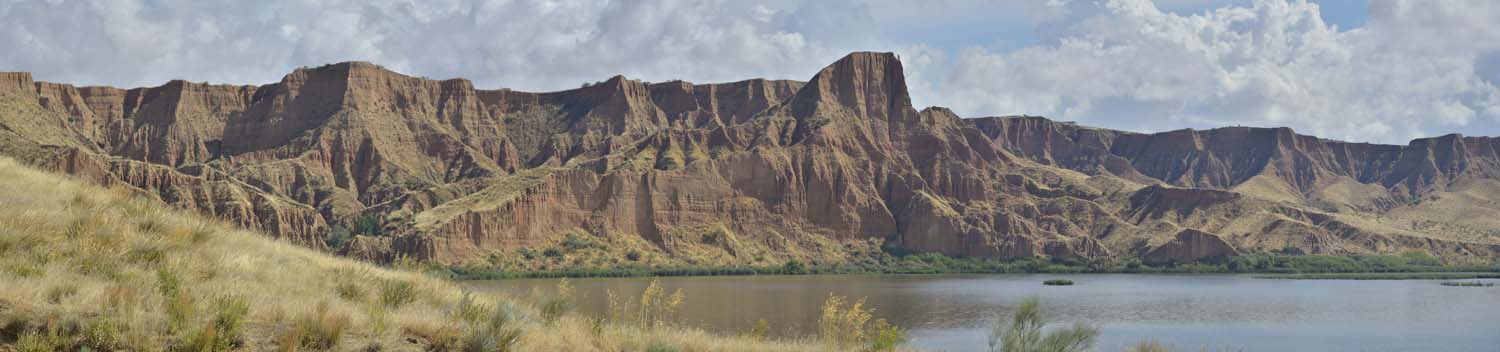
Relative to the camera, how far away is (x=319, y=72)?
6599 inches

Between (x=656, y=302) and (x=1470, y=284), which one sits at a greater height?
(x=656, y=302)

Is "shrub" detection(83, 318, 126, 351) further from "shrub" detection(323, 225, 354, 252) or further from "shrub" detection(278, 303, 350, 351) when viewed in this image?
"shrub" detection(323, 225, 354, 252)

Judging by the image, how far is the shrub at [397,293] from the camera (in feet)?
46.2

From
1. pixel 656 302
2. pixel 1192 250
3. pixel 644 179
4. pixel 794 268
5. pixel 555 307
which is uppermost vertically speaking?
pixel 644 179

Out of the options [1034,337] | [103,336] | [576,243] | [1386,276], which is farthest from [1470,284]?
[103,336]

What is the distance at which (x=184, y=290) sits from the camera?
38.3ft

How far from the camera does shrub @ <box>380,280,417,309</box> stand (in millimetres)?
14086

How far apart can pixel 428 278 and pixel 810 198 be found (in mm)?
128362

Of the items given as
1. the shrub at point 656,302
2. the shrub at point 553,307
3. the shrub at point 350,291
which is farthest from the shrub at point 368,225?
the shrub at point 350,291

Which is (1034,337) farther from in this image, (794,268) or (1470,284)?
(794,268)

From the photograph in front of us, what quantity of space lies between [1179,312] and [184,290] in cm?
5832

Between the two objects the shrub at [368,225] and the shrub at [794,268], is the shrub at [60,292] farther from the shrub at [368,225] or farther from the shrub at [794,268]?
the shrub at [794,268]

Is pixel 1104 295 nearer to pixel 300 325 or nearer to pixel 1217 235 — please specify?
pixel 1217 235

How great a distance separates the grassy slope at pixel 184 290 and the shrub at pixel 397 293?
0.10 m
